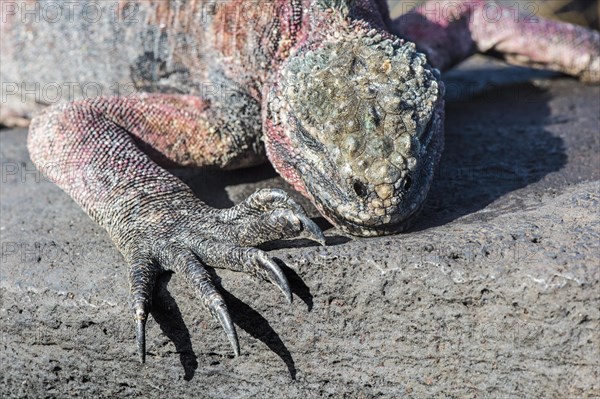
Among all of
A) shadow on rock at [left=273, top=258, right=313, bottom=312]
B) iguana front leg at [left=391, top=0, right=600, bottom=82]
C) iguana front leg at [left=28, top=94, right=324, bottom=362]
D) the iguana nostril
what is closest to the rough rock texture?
shadow on rock at [left=273, top=258, right=313, bottom=312]

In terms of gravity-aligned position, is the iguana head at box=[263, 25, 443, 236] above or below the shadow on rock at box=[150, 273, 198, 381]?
above

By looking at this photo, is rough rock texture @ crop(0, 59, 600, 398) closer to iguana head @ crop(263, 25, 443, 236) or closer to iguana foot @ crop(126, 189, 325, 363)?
iguana foot @ crop(126, 189, 325, 363)

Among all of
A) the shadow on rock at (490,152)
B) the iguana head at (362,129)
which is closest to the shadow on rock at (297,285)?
the iguana head at (362,129)

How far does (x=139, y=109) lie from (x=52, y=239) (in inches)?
34.3

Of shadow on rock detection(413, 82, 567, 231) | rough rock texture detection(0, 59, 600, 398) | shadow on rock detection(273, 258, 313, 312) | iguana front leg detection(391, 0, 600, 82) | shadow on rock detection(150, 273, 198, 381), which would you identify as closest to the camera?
rough rock texture detection(0, 59, 600, 398)

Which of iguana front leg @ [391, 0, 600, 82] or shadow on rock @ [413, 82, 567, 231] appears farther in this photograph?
iguana front leg @ [391, 0, 600, 82]

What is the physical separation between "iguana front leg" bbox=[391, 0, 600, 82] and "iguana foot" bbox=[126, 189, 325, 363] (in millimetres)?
2589

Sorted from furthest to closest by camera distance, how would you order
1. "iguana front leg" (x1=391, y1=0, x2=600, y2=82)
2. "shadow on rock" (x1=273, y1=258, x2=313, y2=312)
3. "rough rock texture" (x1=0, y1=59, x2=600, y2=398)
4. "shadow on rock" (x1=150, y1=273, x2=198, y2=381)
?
1. "iguana front leg" (x1=391, y1=0, x2=600, y2=82)
2. "shadow on rock" (x1=150, y1=273, x2=198, y2=381)
3. "shadow on rock" (x1=273, y1=258, x2=313, y2=312)
4. "rough rock texture" (x1=0, y1=59, x2=600, y2=398)

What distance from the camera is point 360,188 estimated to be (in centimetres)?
315

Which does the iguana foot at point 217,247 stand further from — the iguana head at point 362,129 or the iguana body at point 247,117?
the iguana head at point 362,129

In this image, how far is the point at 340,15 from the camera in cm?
389

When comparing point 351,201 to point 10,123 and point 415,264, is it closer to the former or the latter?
point 415,264

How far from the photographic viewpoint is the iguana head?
3.14 m

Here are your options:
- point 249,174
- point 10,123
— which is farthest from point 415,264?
point 10,123
